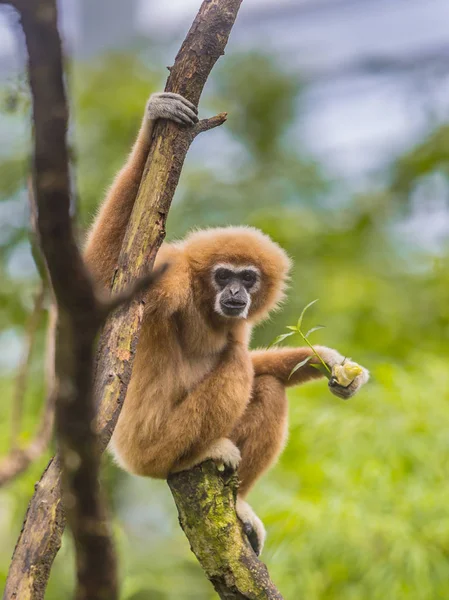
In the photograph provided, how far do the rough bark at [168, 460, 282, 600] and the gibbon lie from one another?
0.21m

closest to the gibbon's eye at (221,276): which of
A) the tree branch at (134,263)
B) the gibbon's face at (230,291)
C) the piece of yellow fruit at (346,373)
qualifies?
the gibbon's face at (230,291)

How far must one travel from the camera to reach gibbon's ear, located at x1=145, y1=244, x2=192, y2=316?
14.4ft

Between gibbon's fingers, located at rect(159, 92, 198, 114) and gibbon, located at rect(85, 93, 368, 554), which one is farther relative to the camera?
gibbon, located at rect(85, 93, 368, 554)

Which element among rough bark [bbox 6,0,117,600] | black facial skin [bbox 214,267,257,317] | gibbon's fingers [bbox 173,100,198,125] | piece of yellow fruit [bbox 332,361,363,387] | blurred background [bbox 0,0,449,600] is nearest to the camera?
rough bark [bbox 6,0,117,600]

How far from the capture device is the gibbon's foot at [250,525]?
4.94 meters

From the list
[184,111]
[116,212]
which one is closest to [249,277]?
[116,212]

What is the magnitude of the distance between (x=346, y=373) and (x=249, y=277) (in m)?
1.05

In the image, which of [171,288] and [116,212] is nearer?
[116,212]

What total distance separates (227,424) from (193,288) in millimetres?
917

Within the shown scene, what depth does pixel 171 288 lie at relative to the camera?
4.48 m

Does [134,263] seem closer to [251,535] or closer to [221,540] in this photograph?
[221,540]

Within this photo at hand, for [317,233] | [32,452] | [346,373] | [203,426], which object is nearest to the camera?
[32,452]

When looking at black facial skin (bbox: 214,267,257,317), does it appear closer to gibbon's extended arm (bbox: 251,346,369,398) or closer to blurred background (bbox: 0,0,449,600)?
gibbon's extended arm (bbox: 251,346,369,398)

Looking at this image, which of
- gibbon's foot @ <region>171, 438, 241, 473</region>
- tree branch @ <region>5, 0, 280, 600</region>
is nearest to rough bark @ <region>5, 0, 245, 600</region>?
tree branch @ <region>5, 0, 280, 600</region>
